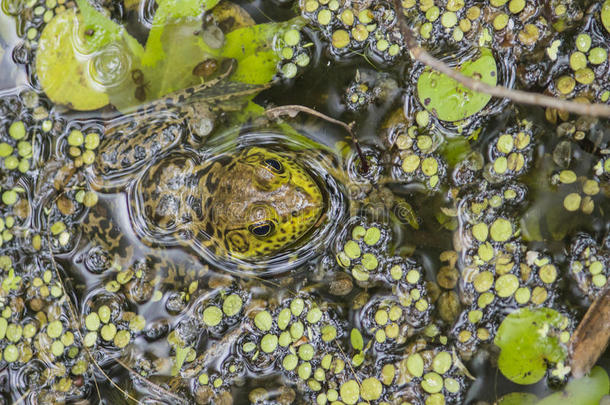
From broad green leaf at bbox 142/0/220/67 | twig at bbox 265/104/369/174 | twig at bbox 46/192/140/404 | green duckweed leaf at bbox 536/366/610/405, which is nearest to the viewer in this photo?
green duckweed leaf at bbox 536/366/610/405

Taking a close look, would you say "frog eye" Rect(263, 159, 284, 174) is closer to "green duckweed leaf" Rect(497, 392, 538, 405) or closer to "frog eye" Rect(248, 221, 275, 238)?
"frog eye" Rect(248, 221, 275, 238)

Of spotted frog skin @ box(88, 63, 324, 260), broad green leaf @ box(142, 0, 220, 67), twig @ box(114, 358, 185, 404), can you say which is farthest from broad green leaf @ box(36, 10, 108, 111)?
twig @ box(114, 358, 185, 404)

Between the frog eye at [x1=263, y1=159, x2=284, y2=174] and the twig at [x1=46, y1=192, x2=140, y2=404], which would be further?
the twig at [x1=46, y1=192, x2=140, y2=404]

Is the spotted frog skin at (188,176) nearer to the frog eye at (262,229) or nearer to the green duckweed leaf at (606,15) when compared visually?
the frog eye at (262,229)

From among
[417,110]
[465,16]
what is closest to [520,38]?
[465,16]

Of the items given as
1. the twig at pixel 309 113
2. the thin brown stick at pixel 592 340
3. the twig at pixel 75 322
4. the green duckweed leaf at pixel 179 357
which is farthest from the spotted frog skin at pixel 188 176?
the thin brown stick at pixel 592 340

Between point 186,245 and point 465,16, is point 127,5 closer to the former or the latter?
point 186,245
